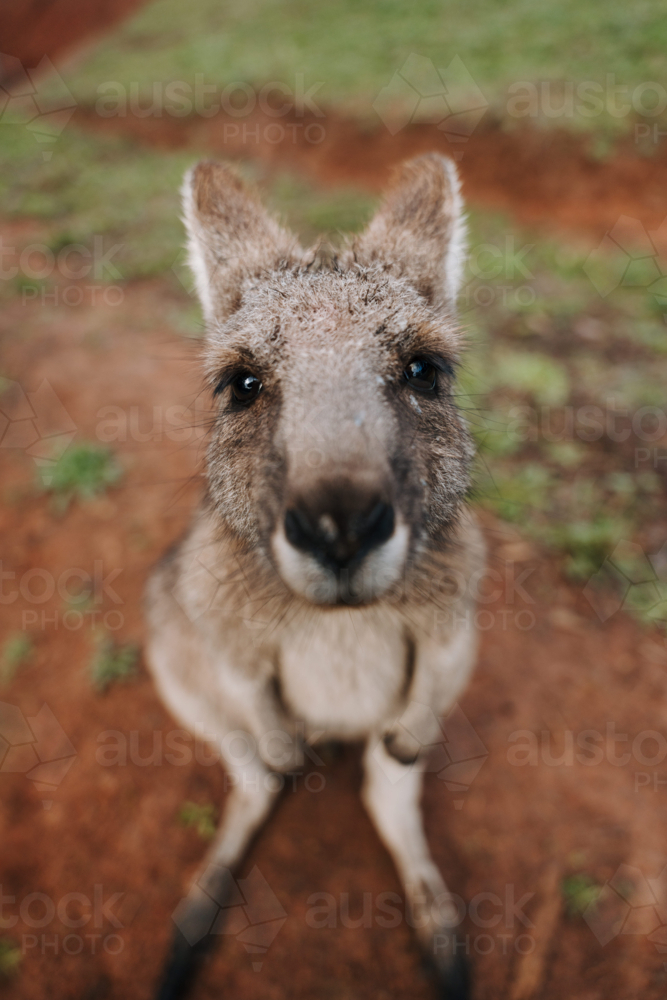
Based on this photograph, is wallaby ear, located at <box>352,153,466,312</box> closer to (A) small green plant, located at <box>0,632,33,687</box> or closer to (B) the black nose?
(B) the black nose

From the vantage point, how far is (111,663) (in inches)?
129

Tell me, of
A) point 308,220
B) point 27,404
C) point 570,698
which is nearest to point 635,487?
point 570,698

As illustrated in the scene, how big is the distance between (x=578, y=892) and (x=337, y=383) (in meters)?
2.49

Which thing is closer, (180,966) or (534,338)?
(180,966)

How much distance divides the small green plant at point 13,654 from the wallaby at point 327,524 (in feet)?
3.94

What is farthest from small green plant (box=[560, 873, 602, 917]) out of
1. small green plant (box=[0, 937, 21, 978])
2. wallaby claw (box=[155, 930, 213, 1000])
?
small green plant (box=[0, 937, 21, 978])

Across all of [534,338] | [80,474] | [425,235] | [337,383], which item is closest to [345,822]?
[337,383]

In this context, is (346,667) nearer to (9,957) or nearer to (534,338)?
(9,957)

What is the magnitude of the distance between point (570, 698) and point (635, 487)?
167cm

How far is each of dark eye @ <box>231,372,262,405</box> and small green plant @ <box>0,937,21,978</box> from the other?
2667mm

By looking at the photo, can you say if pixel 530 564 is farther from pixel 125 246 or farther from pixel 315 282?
pixel 125 246

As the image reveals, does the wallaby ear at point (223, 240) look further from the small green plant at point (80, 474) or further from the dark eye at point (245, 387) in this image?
the small green plant at point (80, 474)

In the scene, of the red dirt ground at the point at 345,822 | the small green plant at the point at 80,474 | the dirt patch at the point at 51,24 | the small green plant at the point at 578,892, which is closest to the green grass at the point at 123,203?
the small green plant at the point at 80,474

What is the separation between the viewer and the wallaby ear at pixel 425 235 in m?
2.12
